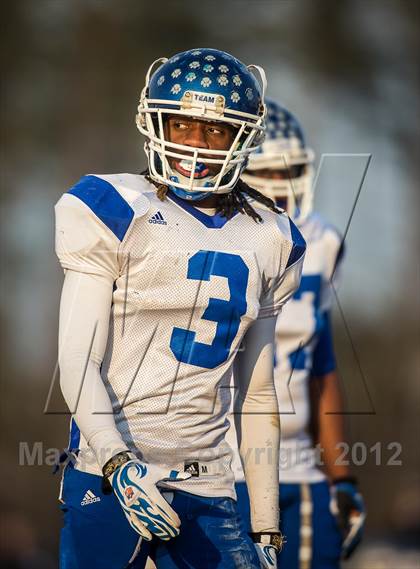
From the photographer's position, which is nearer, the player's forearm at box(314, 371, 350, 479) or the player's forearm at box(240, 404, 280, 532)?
the player's forearm at box(240, 404, 280, 532)

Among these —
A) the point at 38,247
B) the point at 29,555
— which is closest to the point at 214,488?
the point at 29,555

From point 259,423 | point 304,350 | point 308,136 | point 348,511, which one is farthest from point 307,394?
point 308,136

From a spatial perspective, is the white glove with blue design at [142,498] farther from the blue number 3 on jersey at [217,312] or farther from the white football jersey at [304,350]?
the white football jersey at [304,350]

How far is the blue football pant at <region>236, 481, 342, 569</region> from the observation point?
169 inches

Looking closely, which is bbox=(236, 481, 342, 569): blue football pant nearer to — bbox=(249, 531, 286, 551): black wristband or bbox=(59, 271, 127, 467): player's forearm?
bbox=(249, 531, 286, 551): black wristband

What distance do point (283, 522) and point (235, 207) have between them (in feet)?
5.09

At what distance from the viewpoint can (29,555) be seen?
7.63 metres

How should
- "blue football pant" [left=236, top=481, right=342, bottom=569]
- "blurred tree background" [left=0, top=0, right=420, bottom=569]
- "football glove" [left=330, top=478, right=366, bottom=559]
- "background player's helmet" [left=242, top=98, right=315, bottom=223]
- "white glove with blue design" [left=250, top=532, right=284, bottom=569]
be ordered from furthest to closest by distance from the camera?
"blurred tree background" [left=0, top=0, right=420, bottom=569], "background player's helmet" [left=242, top=98, right=315, bottom=223], "football glove" [left=330, top=478, right=366, bottom=559], "blue football pant" [left=236, top=481, right=342, bottom=569], "white glove with blue design" [left=250, top=532, right=284, bottom=569]

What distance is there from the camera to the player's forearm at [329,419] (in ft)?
14.8

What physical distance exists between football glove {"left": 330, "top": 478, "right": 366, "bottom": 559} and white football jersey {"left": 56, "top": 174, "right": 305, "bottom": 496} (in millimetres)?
1521

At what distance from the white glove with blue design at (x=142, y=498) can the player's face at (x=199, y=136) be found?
750 mm

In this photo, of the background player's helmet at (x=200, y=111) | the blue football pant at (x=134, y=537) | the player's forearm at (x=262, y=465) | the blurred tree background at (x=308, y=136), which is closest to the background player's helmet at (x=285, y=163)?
the background player's helmet at (x=200, y=111)

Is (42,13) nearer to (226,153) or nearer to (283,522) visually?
(283,522)

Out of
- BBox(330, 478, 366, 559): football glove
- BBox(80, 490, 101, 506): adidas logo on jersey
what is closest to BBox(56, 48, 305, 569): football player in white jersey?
BBox(80, 490, 101, 506): adidas logo on jersey
